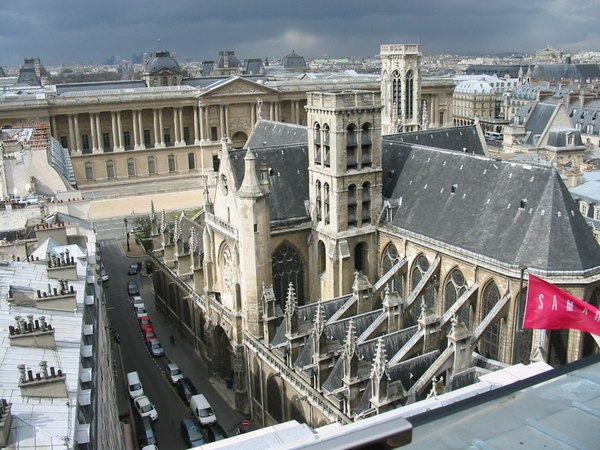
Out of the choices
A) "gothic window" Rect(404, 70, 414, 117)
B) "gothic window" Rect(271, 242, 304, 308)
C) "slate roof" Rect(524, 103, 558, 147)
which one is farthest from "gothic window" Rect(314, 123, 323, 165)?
"slate roof" Rect(524, 103, 558, 147)

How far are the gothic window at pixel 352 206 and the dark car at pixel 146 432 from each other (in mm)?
18321

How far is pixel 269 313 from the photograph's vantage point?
3950cm

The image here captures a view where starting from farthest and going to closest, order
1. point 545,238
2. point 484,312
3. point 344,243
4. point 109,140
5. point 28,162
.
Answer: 1. point 109,140
2. point 28,162
3. point 344,243
4. point 484,312
5. point 545,238

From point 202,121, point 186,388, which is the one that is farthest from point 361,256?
point 202,121

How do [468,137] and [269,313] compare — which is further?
[468,137]

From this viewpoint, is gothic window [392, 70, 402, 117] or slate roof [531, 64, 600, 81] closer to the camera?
gothic window [392, 70, 402, 117]

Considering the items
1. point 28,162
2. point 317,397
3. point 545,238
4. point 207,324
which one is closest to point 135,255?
point 28,162

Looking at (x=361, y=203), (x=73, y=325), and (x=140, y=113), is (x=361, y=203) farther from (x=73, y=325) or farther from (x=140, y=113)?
(x=140, y=113)

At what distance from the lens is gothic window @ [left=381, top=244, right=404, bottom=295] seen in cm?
4216

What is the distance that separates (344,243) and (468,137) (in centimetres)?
2030

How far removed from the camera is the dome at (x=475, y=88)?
158 meters

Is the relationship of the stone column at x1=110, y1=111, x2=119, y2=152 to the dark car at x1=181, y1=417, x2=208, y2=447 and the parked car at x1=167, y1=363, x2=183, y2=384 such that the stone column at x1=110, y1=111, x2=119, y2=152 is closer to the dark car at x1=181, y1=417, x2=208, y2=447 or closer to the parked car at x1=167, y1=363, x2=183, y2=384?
the parked car at x1=167, y1=363, x2=183, y2=384

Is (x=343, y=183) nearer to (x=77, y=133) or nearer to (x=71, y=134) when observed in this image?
(x=71, y=134)

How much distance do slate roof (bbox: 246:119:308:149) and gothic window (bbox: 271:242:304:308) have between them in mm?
10269
